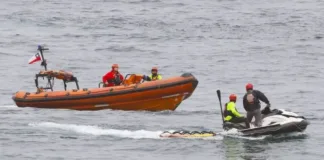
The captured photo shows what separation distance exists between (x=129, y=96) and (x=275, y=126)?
6817 millimetres

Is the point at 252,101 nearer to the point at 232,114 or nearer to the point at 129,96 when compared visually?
→ the point at 232,114

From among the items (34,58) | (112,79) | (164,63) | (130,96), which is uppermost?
A: (34,58)

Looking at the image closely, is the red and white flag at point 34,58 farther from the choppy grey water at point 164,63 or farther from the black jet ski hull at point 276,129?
the black jet ski hull at point 276,129

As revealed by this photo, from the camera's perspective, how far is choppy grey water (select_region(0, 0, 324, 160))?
29438mm

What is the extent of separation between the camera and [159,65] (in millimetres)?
49781

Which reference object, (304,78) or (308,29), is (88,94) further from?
(308,29)

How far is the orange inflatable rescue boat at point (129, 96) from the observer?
3456 cm

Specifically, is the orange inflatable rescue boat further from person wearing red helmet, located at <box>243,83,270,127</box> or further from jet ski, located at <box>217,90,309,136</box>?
person wearing red helmet, located at <box>243,83,270,127</box>

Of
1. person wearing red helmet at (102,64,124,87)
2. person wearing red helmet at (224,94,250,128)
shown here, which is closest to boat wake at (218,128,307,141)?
person wearing red helmet at (224,94,250,128)

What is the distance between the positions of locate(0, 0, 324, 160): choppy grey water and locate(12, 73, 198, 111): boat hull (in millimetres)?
335

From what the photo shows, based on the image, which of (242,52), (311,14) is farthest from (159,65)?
(311,14)

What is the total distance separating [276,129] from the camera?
1176 inches

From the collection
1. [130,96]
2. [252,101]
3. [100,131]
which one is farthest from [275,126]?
[130,96]

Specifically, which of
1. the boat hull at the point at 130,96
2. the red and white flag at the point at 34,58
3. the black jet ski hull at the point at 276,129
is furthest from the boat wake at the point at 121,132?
the red and white flag at the point at 34,58
